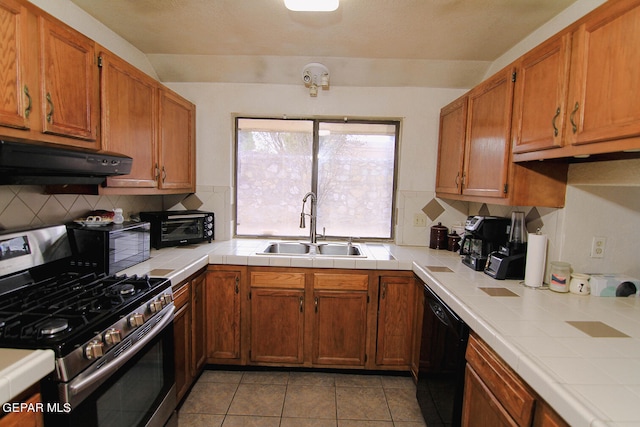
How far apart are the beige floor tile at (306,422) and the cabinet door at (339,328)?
43 centimetres

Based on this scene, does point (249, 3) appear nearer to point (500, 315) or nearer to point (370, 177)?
point (370, 177)

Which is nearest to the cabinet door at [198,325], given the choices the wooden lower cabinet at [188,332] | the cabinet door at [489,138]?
the wooden lower cabinet at [188,332]

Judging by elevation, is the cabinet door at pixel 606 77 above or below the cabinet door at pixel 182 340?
above

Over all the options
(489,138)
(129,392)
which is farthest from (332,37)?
(129,392)

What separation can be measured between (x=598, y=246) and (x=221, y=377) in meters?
2.46

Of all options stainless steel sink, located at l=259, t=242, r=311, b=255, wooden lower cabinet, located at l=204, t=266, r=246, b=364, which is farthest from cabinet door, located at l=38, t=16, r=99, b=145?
stainless steel sink, located at l=259, t=242, r=311, b=255

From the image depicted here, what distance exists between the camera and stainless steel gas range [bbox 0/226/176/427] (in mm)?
1009

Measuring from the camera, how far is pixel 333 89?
2.73m

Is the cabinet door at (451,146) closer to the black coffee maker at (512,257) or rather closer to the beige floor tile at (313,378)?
the black coffee maker at (512,257)

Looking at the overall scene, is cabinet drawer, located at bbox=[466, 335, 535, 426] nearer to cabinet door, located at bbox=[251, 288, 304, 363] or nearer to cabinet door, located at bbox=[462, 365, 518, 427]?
cabinet door, located at bbox=[462, 365, 518, 427]

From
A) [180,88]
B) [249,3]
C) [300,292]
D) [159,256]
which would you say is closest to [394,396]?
[300,292]

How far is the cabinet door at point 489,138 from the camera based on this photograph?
1.74m

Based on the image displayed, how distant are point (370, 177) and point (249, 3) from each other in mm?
1639

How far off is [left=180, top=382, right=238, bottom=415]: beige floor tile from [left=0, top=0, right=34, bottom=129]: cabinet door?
1750mm
